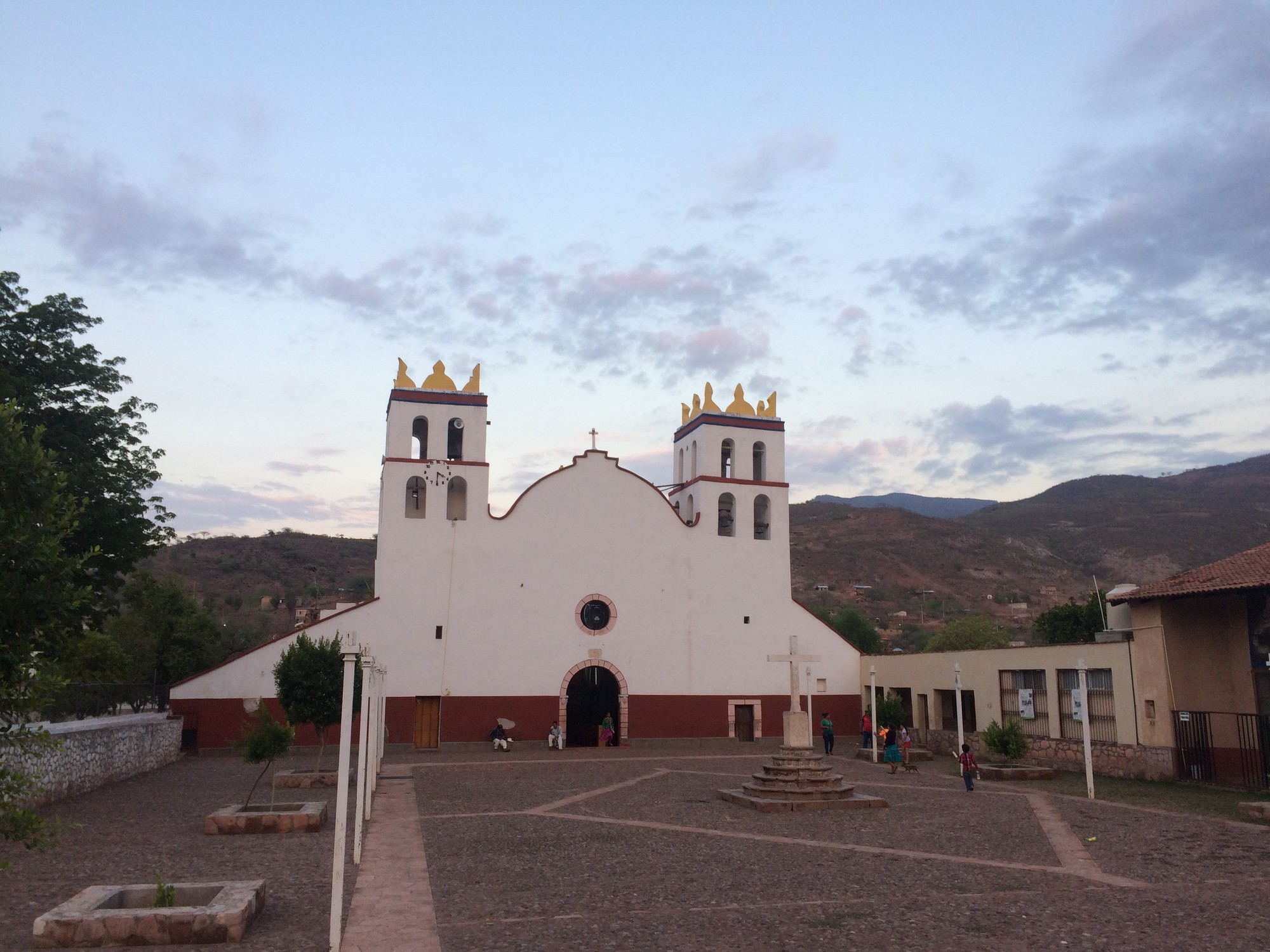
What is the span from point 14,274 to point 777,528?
73.8ft

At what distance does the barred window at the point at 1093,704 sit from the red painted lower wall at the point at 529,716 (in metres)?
9.67

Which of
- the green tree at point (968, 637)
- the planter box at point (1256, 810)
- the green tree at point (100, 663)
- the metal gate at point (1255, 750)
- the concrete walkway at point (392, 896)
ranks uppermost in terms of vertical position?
the green tree at point (968, 637)

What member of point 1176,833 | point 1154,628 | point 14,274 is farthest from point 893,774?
point 14,274

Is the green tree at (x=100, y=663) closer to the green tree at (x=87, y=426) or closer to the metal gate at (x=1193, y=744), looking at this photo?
the green tree at (x=87, y=426)

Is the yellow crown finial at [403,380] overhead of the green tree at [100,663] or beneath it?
overhead

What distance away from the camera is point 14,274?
18203 mm

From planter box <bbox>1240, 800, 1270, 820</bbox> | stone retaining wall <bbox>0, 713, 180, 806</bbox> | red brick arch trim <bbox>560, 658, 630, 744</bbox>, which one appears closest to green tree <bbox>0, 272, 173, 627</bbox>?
stone retaining wall <bbox>0, 713, 180, 806</bbox>

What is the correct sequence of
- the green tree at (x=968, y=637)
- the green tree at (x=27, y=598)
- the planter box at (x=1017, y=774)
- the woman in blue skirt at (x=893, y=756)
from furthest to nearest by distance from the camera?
the green tree at (x=968, y=637)
the woman in blue skirt at (x=893, y=756)
the planter box at (x=1017, y=774)
the green tree at (x=27, y=598)

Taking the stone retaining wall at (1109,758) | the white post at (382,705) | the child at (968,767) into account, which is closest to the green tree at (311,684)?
the white post at (382,705)

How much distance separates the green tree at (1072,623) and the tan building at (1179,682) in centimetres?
1207

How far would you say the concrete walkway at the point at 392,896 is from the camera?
7.86 m

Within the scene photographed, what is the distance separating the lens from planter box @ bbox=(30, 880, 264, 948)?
7.43 metres

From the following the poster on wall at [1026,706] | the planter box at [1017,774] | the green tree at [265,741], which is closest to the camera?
the green tree at [265,741]

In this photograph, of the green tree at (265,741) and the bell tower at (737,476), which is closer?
the green tree at (265,741)
